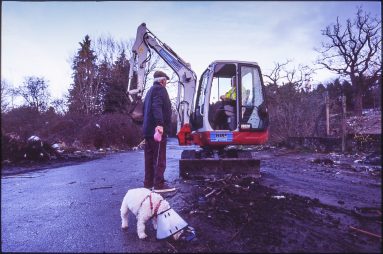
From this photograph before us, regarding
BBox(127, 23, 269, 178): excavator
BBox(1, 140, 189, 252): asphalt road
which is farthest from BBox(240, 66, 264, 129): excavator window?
BBox(1, 140, 189, 252): asphalt road

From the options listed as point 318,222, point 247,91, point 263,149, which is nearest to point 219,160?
point 247,91

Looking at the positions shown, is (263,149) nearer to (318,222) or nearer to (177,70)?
(177,70)

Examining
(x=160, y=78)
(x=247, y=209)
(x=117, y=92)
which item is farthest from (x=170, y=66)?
(x=117, y=92)

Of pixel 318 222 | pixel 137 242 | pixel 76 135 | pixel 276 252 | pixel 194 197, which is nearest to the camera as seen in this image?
pixel 276 252

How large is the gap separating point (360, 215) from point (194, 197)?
2.48m

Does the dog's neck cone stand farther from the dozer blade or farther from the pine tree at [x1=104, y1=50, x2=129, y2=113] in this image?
the pine tree at [x1=104, y1=50, x2=129, y2=113]

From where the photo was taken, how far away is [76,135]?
19.4m

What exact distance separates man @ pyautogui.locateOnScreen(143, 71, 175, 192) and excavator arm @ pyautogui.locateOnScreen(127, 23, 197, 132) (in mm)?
2813

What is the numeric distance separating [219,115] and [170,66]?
7.69 feet

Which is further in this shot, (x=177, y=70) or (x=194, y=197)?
(x=177, y=70)

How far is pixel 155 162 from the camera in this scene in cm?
571

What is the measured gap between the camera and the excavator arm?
28.9ft

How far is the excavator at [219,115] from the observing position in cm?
720

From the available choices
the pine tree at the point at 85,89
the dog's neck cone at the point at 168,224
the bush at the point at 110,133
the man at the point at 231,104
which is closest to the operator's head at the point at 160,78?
the man at the point at 231,104
